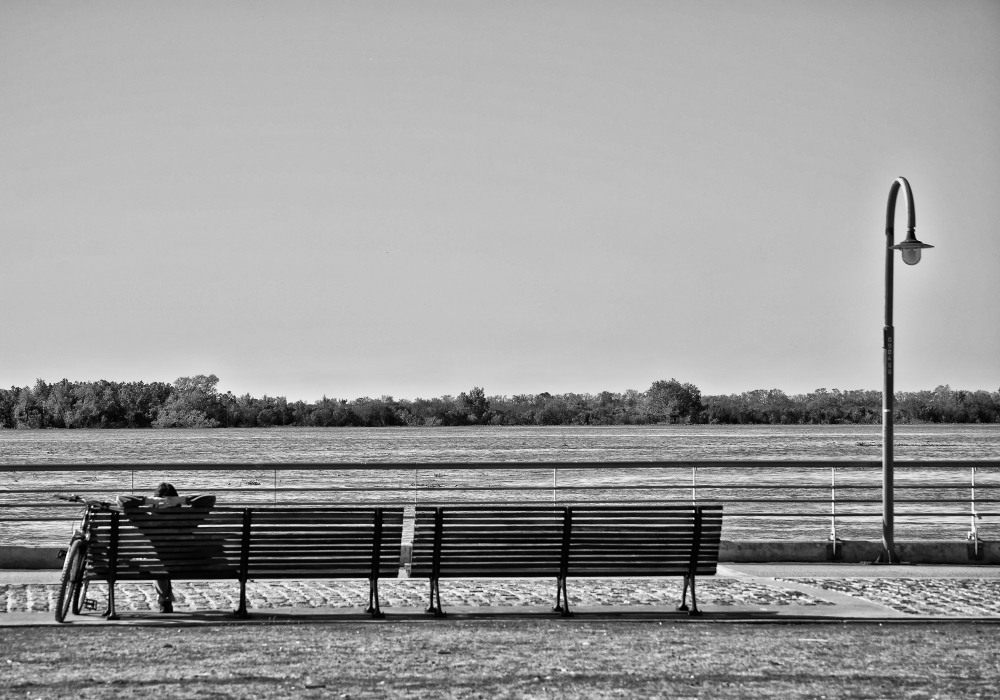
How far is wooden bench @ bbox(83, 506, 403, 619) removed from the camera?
9.46m

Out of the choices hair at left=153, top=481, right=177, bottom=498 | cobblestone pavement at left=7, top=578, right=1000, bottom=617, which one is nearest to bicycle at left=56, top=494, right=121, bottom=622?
hair at left=153, top=481, right=177, bottom=498

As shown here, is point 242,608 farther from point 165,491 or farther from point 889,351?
point 889,351

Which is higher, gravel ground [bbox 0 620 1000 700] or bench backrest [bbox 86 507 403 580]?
bench backrest [bbox 86 507 403 580]

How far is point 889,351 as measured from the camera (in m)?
14.9

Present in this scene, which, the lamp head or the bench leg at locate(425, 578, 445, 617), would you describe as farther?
the lamp head

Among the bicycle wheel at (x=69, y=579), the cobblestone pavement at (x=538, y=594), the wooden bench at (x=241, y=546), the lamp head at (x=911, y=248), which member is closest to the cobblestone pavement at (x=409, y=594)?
the cobblestone pavement at (x=538, y=594)

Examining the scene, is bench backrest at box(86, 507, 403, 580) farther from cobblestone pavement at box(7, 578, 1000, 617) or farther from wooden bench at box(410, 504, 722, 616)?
cobblestone pavement at box(7, 578, 1000, 617)

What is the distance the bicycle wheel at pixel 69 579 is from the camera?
916 cm

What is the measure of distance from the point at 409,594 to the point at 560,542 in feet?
6.00

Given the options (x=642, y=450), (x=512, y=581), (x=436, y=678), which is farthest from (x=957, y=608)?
(x=642, y=450)

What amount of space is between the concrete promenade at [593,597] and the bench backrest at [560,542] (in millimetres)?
340

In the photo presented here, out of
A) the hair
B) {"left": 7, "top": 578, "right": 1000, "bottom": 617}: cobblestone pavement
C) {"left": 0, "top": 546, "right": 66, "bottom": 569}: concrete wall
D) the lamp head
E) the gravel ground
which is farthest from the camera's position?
the lamp head

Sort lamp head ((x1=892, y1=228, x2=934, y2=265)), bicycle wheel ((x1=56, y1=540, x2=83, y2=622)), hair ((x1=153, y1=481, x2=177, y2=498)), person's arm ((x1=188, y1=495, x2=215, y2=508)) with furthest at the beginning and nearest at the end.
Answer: lamp head ((x1=892, y1=228, x2=934, y2=265)) < hair ((x1=153, y1=481, x2=177, y2=498)) < person's arm ((x1=188, y1=495, x2=215, y2=508)) < bicycle wheel ((x1=56, y1=540, x2=83, y2=622))

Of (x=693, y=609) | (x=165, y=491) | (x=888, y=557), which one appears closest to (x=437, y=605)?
(x=693, y=609)
